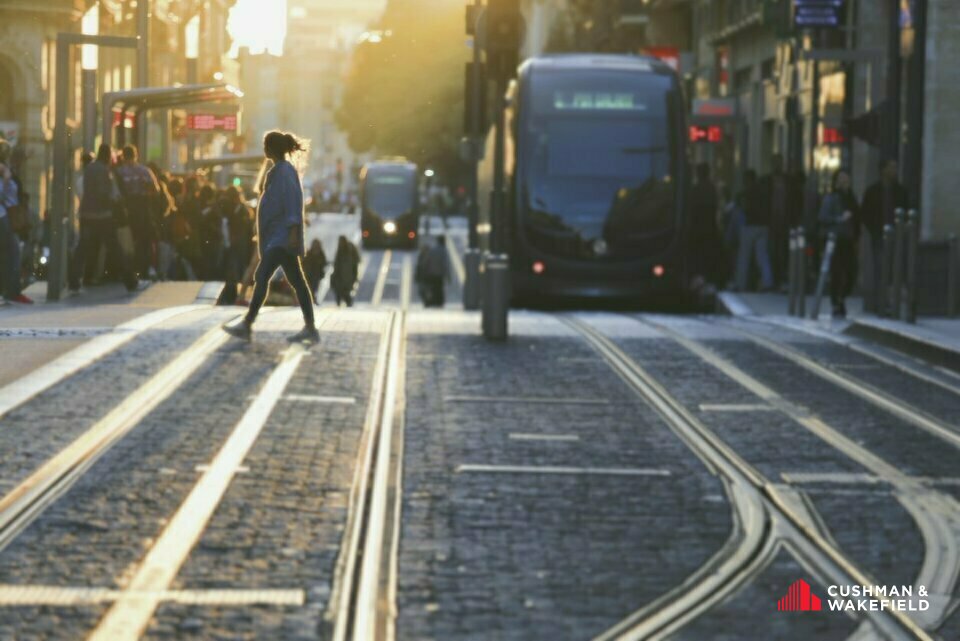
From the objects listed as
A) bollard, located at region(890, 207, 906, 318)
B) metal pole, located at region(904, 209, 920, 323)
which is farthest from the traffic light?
bollard, located at region(890, 207, 906, 318)

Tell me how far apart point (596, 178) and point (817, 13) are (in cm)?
553

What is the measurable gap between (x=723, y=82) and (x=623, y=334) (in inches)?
1432

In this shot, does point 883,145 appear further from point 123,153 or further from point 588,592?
point 588,592

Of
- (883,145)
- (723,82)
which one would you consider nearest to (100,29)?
(723,82)

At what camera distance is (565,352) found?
16125 millimetres

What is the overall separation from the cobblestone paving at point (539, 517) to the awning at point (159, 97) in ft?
36.9

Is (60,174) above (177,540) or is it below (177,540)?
above

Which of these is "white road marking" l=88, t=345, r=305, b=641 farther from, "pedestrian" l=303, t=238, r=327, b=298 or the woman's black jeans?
"pedestrian" l=303, t=238, r=327, b=298

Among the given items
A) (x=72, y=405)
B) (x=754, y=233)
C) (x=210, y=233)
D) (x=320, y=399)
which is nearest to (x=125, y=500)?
(x=72, y=405)

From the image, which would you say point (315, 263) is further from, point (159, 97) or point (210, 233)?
point (159, 97)

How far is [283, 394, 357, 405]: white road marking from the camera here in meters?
12.1

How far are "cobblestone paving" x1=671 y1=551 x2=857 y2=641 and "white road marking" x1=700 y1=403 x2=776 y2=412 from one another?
5205 millimetres

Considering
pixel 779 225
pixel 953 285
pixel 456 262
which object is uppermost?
pixel 779 225

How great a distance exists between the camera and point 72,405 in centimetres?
1155
